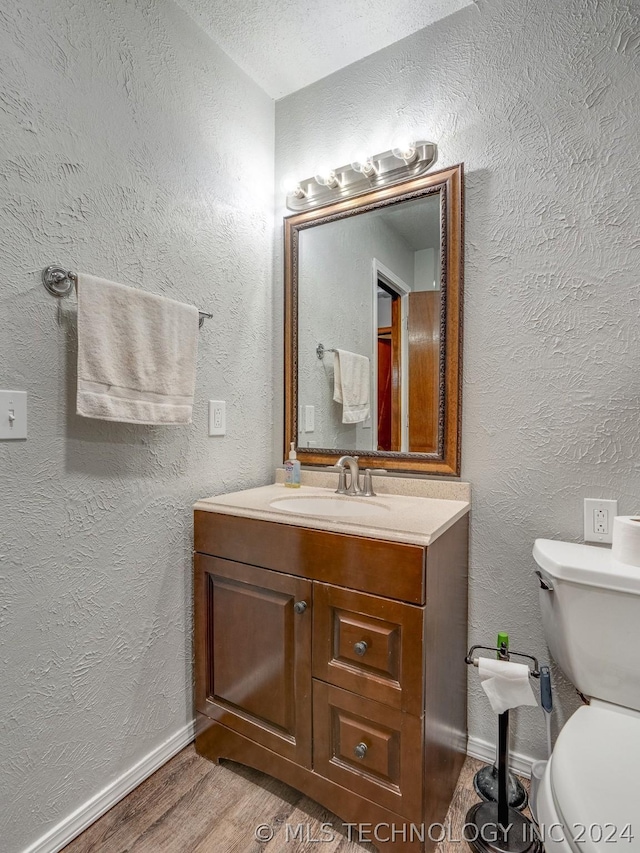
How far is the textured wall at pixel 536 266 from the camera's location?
125 centimetres

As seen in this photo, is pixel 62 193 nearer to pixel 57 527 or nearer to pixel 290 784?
pixel 57 527

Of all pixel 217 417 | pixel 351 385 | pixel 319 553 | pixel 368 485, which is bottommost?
pixel 319 553

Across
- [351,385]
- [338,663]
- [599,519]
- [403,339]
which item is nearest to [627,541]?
[599,519]

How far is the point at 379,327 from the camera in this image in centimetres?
165

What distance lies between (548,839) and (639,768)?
22 centimetres

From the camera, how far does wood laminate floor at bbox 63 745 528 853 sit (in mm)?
1154

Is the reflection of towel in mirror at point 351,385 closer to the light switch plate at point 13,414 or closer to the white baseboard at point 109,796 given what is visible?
the light switch plate at point 13,414

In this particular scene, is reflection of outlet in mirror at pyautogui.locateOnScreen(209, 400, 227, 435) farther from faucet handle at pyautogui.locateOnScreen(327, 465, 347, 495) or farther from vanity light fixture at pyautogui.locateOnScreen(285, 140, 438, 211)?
vanity light fixture at pyautogui.locateOnScreen(285, 140, 438, 211)

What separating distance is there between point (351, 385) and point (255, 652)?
0.99 metres

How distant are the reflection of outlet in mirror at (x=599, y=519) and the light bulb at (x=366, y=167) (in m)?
1.33

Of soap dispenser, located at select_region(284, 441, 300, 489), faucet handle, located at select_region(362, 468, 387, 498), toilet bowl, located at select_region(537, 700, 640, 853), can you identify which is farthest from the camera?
soap dispenser, located at select_region(284, 441, 300, 489)

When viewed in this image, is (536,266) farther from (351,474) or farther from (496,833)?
(496,833)

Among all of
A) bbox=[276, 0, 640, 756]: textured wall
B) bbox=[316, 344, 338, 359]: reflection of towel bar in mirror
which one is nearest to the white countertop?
bbox=[276, 0, 640, 756]: textured wall

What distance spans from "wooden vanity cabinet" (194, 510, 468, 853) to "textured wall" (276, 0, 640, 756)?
196 mm
